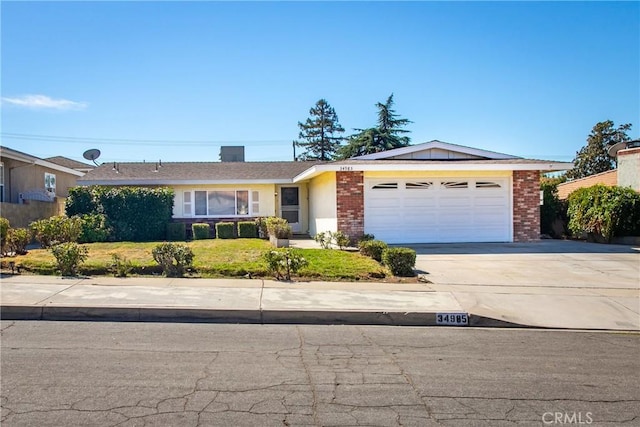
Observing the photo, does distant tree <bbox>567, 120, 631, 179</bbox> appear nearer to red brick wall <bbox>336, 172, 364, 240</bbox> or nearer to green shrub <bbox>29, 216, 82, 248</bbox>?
red brick wall <bbox>336, 172, 364, 240</bbox>

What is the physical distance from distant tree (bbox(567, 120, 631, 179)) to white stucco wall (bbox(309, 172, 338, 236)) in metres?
28.3

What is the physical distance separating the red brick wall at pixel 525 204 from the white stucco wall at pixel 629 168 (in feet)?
17.9

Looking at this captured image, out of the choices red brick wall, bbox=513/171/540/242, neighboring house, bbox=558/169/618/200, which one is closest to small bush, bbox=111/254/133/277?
red brick wall, bbox=513/171/540/242

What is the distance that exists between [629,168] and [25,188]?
81.6ft

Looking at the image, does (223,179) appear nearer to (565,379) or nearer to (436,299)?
(436,299)

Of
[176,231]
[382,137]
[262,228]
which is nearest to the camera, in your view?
[176,231]

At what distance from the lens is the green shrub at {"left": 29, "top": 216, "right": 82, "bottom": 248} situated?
14.1 metres

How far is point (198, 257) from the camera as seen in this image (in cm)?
1245

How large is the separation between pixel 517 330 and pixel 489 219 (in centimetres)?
1016

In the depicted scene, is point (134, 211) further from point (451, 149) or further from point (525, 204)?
point (525, 204)

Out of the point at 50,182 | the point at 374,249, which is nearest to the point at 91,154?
the point at 50,182

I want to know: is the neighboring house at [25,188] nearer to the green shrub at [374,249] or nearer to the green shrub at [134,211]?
the green shrub at [134,211]

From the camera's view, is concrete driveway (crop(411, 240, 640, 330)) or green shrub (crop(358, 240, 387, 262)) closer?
concrete driveway (crop(411, 240, 640, 330))

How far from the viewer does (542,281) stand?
10367 millimetres
